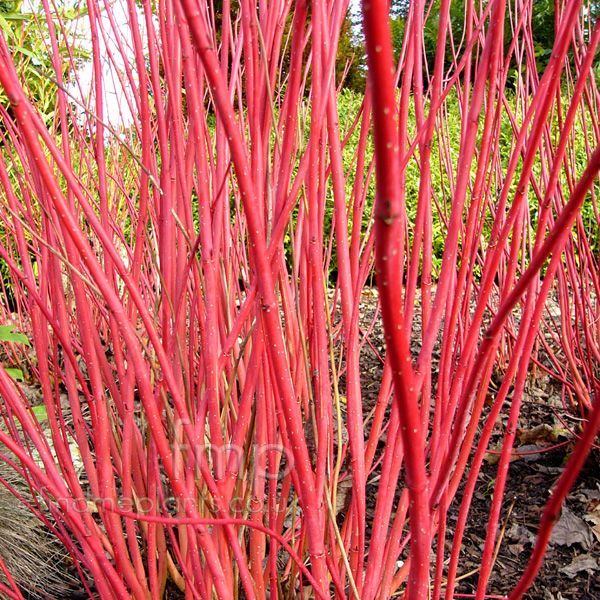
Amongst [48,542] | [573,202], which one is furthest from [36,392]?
[573,202]

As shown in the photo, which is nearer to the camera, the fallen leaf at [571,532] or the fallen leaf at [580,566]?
the fallen leaf at [580,566]

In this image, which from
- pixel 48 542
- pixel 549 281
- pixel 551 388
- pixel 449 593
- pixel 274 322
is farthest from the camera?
pixel 551 388

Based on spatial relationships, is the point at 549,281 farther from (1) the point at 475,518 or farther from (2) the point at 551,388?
(2) the point at 551,388

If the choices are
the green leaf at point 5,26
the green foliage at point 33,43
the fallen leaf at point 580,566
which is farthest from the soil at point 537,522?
the green leaf at point 5,26

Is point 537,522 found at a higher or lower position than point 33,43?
lower

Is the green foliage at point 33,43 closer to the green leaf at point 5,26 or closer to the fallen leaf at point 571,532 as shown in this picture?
the green leaf at point 5,26

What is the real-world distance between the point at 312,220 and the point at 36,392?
7.66ft

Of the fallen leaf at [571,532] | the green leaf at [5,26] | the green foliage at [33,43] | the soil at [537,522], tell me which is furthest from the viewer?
the green leaf at [5,26]

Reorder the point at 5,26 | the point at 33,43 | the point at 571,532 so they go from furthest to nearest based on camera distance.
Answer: the point at 33,43, the point at 5,26, the point at 571,532

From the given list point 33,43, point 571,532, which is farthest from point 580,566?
point 33,43

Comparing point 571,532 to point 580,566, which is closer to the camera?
point 580,566

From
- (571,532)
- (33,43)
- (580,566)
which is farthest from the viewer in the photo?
(33,43)

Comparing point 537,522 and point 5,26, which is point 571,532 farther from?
point 5,26

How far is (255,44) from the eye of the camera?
0.72 meters
